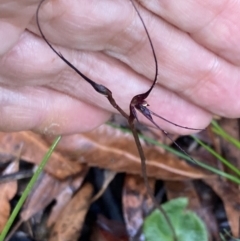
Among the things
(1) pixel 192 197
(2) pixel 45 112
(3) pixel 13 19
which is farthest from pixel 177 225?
(3) pixel 13 19

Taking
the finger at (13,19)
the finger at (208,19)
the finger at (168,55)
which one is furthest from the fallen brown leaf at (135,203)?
the finger at (13,19)

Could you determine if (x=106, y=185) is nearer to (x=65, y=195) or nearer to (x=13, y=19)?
(x=65, y=195)

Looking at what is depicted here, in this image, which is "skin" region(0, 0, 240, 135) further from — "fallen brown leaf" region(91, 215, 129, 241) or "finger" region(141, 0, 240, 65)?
"fallen brown leaf" region(91, 215, 129, 241)

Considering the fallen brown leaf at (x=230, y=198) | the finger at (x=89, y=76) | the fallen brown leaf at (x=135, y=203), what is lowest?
the fallen brown leaf at (x=135, y=203)

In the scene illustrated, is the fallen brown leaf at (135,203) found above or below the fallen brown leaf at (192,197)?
below

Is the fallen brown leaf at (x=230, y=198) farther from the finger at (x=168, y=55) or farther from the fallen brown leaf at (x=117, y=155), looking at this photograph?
the finger at (x=168, y=55)

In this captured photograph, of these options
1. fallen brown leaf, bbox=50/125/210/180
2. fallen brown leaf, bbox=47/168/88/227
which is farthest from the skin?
fallen brown leaf, bbox=47/168/88/227

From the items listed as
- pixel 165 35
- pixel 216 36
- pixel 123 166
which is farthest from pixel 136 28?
pixel 123 166
